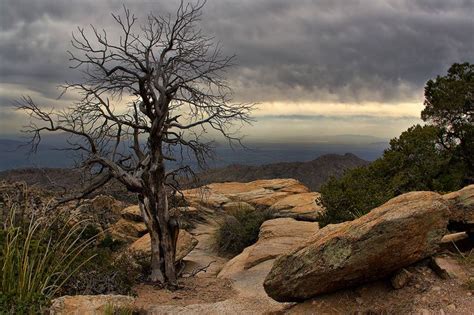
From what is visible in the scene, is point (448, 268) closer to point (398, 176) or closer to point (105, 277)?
point (105, 277)

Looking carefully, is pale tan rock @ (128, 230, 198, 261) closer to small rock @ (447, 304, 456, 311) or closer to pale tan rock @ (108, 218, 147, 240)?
pale tan rock @ (108, 218, 147, 240)

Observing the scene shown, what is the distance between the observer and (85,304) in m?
7.24

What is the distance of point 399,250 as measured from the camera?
21.4 ft

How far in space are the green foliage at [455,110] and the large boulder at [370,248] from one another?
47.2ft

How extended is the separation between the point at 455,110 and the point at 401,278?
16.6m

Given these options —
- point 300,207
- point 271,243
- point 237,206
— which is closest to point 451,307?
point 271,243

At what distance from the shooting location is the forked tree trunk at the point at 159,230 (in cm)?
1338

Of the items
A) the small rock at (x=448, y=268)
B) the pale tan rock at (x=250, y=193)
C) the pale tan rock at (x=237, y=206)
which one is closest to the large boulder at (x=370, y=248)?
the small rock at (x=448, y=268)

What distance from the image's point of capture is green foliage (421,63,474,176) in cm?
1992

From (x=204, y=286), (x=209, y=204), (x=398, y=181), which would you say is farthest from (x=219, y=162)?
(x=209, y=204)

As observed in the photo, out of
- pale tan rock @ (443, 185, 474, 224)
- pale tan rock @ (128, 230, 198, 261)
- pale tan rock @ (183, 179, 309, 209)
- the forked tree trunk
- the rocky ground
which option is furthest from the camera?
pale tan rock @ (183, 179, 309, 209)

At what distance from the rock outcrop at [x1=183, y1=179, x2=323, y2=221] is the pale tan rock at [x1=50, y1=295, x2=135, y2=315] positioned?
49.9 feet

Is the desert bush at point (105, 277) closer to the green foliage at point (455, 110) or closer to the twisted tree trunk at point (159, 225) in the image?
the twisted tree trunk at point (159, 225)

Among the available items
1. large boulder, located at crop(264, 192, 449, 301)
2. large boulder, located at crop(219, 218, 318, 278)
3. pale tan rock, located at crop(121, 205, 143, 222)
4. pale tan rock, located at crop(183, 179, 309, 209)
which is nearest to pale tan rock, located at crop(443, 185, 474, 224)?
large boulder, located at crop(264, 192, 449, 301)
